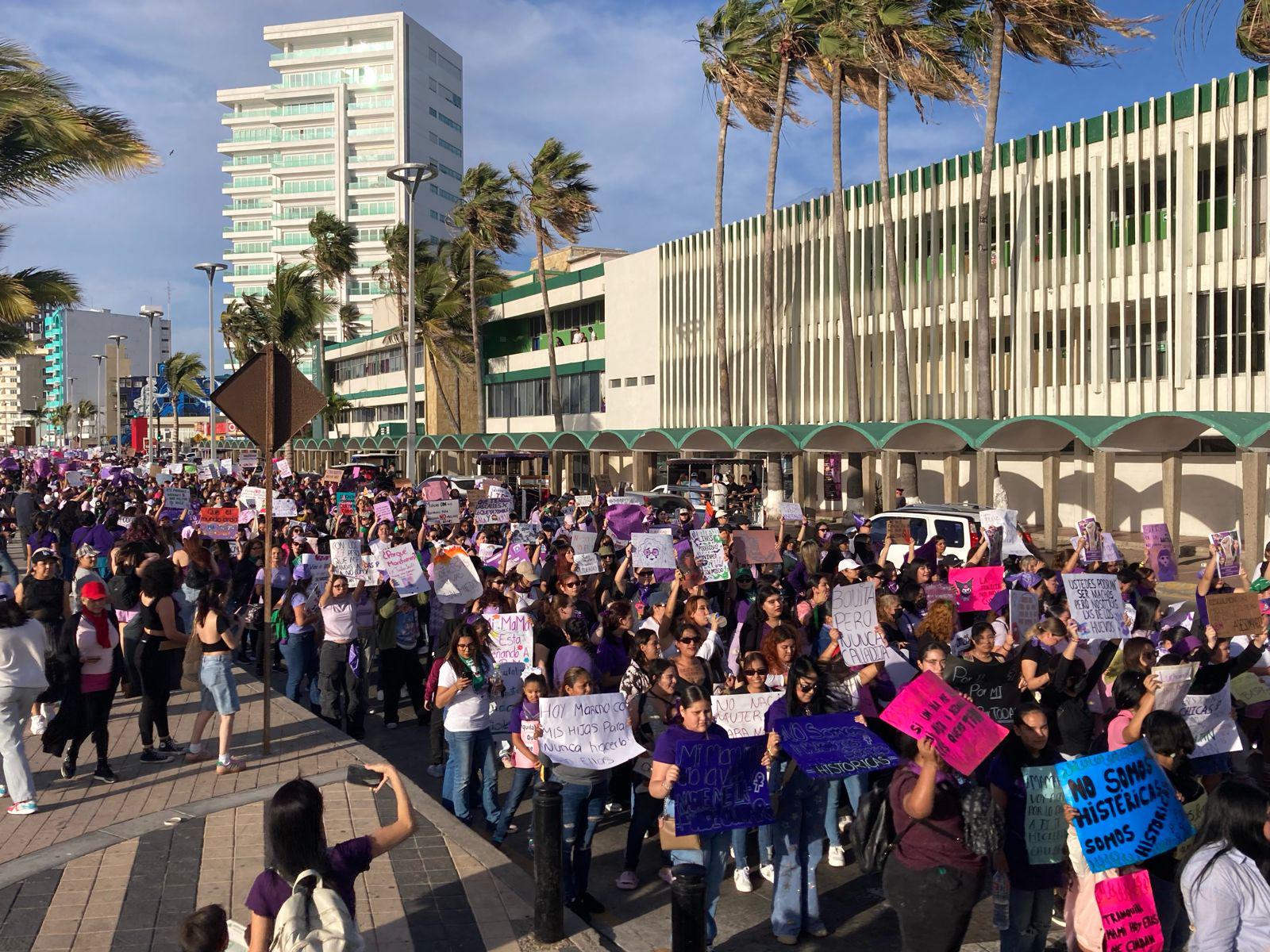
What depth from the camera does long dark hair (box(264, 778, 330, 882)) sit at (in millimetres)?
3945

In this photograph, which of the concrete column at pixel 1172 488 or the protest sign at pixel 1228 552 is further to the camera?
the concrete column at pixel 1172 488

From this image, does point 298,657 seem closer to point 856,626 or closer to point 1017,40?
point 856,626

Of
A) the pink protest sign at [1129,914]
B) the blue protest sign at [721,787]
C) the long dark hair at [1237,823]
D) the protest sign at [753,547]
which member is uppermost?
the protest sign at [753,547]

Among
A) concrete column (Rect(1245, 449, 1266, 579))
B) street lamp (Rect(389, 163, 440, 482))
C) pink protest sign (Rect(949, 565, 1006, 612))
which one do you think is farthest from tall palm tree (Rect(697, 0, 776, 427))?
pink protest sign (Rect(949, 565, 1006, 612))

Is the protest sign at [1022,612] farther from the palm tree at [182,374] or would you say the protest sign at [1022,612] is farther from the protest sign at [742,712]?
the palm tree at [182,374]

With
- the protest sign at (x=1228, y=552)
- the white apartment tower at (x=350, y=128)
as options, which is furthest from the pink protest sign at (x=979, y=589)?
the white apartment tower at (x=350, y=128)

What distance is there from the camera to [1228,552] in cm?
1317

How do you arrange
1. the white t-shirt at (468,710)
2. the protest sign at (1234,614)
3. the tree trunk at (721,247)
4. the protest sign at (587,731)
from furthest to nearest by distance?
the tree trunk at (721,247) < the protest sign at (1234,614) < the white t-shirt at (468,710) < the protest sign at (587,731)

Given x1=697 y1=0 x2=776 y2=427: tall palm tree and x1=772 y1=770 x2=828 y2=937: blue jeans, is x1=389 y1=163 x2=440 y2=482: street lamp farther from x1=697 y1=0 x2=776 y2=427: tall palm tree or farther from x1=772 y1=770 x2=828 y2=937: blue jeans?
x1=772 y1=770 x2=828 y2=937: blue jeans

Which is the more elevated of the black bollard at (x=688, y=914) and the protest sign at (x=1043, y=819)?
the protest sign at (x=1043, y=819)

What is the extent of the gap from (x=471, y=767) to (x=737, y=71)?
32675mm

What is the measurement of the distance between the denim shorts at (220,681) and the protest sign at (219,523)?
23.0ft

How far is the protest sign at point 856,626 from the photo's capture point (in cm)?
762

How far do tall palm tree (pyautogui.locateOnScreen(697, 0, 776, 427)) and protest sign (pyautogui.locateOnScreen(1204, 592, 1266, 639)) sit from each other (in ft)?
98.4
